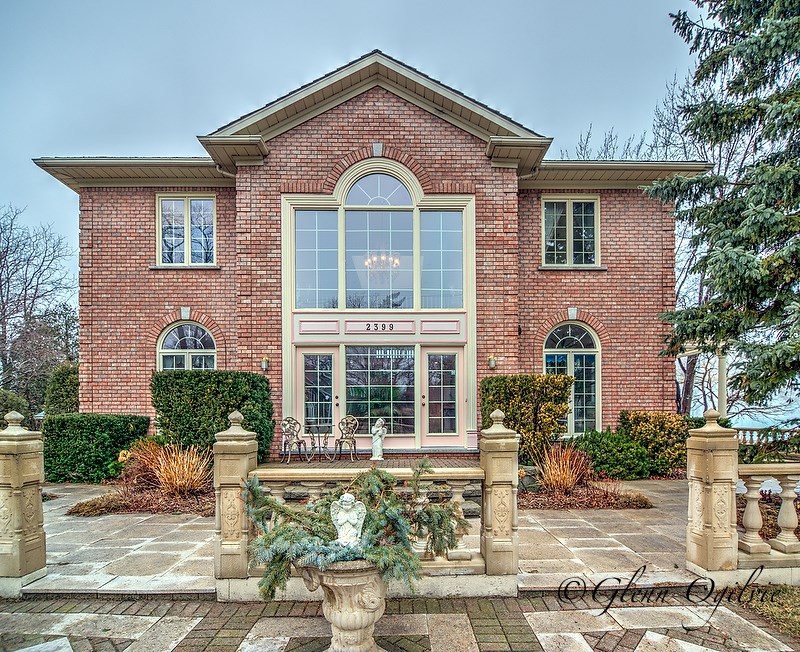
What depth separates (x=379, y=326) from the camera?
31.8ft

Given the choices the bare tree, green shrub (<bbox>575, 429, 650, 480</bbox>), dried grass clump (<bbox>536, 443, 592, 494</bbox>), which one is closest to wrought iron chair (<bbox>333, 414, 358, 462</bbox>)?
dried grass clump (<bbox>536, 443, 592, 494</bbox>)

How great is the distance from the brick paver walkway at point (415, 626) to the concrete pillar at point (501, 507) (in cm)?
31

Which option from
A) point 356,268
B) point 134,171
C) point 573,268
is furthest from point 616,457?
point 134,171

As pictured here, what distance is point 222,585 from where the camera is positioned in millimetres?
4082

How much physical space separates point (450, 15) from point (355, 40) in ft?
63.0

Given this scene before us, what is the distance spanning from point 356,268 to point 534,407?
14.3 feet

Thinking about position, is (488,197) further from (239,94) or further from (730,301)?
(239,94)

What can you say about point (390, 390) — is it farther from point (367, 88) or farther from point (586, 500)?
point (367, 88)

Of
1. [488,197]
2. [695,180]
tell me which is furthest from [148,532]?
[695,180]

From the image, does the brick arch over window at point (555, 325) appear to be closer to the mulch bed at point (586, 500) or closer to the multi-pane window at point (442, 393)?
the multi-pane window at point (442, 393)

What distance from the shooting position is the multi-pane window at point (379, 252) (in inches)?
384

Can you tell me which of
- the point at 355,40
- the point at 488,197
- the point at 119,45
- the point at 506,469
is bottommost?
the point at 506,469

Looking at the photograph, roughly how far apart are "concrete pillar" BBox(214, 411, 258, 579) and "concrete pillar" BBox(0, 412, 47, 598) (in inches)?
68.8

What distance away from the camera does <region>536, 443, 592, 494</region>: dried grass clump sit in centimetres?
736
